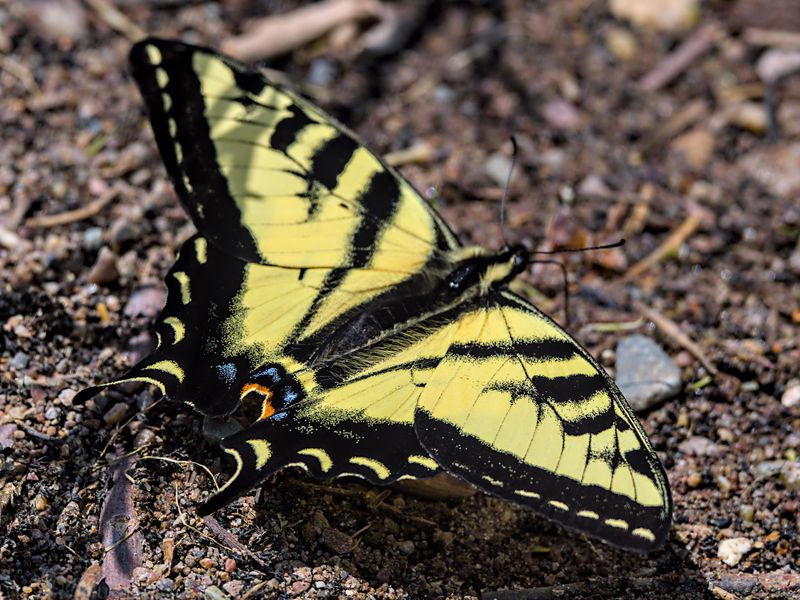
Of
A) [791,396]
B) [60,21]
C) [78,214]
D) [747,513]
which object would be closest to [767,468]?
[747,513]

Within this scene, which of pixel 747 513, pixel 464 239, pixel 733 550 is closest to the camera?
pixel 733 550

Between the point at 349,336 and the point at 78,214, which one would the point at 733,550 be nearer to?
the point at 349,336

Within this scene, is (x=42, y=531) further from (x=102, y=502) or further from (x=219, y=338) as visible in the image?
(x=219, y=338)

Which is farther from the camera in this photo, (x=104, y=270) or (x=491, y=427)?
(x=104, y=270)

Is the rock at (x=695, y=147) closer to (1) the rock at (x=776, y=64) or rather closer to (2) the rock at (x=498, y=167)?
(1) the rock at (x=776, y=64)

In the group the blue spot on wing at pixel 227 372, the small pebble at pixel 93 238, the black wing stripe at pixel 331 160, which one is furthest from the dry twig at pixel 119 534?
the black wing stripe at pixel 331 160

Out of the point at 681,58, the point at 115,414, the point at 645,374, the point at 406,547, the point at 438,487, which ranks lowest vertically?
the point at 406,547
